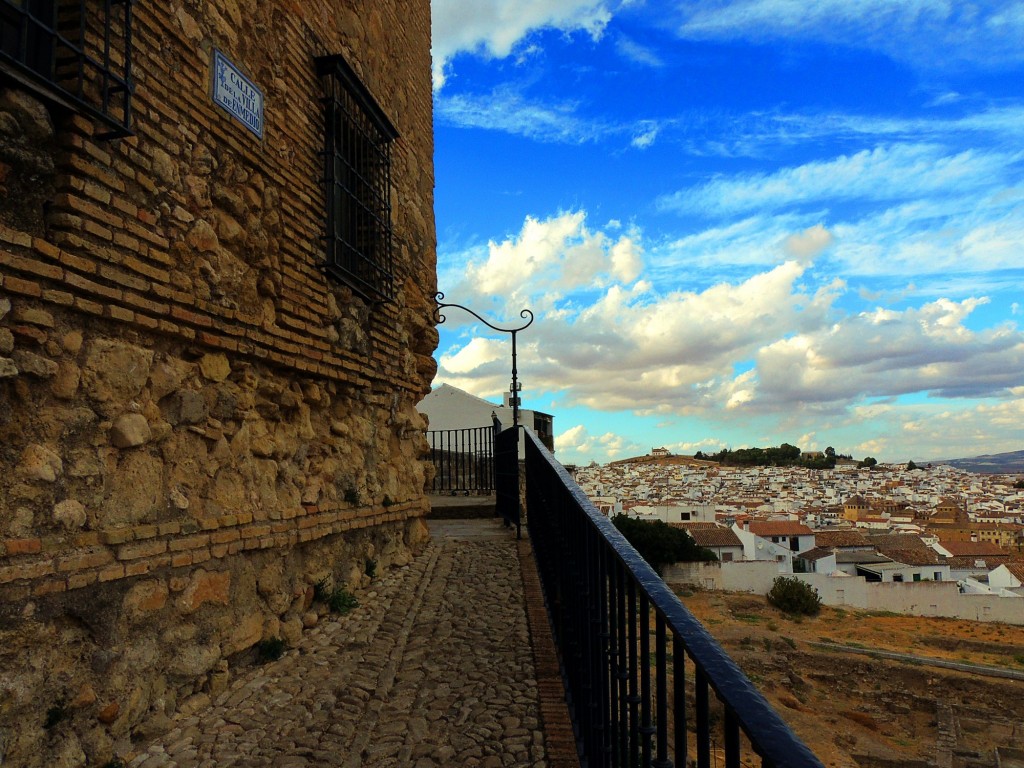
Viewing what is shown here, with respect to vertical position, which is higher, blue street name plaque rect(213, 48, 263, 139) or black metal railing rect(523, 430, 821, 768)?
blue street name plaque rect(213, 48, 263, 139)

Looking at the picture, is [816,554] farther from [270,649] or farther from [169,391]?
[169,391]

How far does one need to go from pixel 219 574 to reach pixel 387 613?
1.66 meters

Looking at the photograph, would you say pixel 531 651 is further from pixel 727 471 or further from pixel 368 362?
pixel 727 471

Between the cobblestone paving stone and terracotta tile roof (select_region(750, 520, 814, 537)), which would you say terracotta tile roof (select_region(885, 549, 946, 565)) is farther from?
the cobblestone paving stone

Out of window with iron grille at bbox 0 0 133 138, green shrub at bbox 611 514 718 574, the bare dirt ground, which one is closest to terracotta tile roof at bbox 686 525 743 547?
green shrub at bbox 611 514 718 574

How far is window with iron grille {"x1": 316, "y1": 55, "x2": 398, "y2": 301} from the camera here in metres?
5.19

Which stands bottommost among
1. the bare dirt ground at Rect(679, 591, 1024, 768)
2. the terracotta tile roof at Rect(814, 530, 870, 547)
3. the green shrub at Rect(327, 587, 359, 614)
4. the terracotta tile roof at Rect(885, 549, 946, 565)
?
the bare dirt ground at Rect(679, 591, 1024, 768)

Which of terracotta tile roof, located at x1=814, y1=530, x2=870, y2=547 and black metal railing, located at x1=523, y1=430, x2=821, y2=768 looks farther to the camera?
terracotta tile roof, located at x1=814, y1=530, x2=870, y2=547

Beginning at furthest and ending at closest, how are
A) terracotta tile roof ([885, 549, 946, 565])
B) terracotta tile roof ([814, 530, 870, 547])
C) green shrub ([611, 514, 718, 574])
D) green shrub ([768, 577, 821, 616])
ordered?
terracotta tile roof ([814, 530, 870, 547]), terracotta tile roof ([885, 549, 946, 565]), green shrub ([611, 514, 718, 574]), green shrub ([768, 577, 821, 616])

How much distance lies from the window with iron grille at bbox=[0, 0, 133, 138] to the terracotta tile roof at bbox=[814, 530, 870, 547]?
48.9 meters

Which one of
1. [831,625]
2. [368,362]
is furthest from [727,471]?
[368,362]

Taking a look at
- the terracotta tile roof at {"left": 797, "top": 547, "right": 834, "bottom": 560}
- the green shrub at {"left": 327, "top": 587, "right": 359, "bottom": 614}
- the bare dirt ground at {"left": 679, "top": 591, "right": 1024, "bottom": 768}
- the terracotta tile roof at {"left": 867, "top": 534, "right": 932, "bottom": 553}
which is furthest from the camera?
the terracotta tile roof at {"left": 867, "top": 534, "right": 932, "bottom": 553}

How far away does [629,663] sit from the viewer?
6.82 ft

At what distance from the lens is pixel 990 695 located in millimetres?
21000
